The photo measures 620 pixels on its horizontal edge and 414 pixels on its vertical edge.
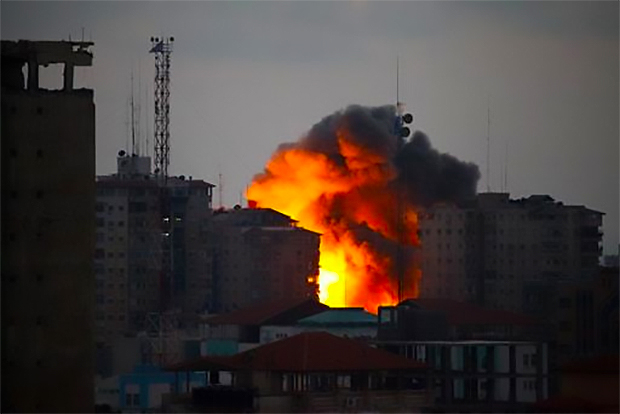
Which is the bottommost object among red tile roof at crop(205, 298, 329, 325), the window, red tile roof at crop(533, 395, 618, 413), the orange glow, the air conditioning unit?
red tile roof at crop(533, 395, 618, 413)

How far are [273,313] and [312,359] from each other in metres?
52.4

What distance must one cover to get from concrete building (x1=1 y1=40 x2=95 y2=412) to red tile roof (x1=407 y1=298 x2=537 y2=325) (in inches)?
3196

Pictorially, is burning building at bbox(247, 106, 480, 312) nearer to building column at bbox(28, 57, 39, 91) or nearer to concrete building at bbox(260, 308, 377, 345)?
concrete building at bbox(260, 308, 377, 345)

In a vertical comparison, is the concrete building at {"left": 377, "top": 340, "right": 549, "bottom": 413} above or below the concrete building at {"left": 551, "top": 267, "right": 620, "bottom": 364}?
below

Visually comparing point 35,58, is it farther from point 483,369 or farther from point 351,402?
point 483,369

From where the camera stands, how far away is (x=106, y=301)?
652 feet

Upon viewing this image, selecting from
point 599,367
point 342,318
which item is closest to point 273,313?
point 342,318

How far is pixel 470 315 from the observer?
166 m

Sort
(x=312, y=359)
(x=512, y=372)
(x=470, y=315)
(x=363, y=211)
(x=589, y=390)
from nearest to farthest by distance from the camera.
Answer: (x=589, y=390)
(x=312, y=359)
(x=512, y=372)
(x=470, y=315)
(x=363, y=211)

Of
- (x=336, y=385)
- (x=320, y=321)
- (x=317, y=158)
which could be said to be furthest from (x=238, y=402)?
(x=317, y=158)

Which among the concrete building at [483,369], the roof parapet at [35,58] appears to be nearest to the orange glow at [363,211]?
the concrete building at [483,369]

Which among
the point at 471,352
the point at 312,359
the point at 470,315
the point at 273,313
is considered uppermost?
the point at 273,313

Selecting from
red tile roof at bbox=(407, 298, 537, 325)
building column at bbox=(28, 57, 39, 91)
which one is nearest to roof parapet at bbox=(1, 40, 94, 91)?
building column at bbox=(28, 57, 39, 91)

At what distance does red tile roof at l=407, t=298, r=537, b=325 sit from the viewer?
163750 millimetres
